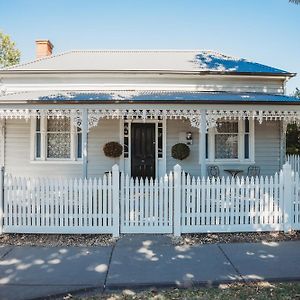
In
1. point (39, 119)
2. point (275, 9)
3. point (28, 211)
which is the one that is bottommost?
point (28, 211)

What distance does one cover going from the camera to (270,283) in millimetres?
4734

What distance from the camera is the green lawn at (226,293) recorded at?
429 centimetres

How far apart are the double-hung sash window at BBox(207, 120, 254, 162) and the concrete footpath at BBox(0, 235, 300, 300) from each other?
599 centimetres

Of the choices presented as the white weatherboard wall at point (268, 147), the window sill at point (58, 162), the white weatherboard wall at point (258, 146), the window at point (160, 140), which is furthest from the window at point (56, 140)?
the white weatherboard wall at point (268, 147)

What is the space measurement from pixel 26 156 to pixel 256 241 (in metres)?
9.04

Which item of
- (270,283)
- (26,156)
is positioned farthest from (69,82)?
(270,283)

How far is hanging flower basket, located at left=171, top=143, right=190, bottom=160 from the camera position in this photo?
11906mm

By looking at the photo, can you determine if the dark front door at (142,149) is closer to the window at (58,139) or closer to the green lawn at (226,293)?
the window at (58,139)

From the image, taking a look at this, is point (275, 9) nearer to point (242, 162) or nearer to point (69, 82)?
point (242, 162)

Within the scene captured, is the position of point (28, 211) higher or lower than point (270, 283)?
higher

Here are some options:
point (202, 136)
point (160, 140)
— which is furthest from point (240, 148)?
point (202, 136)

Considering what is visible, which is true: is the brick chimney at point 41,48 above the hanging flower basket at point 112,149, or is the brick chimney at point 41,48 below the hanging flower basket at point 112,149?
above

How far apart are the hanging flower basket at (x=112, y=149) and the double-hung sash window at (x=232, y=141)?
11.0ft

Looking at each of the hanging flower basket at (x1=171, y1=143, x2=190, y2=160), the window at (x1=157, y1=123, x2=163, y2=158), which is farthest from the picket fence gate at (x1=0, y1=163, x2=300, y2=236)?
the window at (x1=157, y1=123, x2=163, y2=158)
